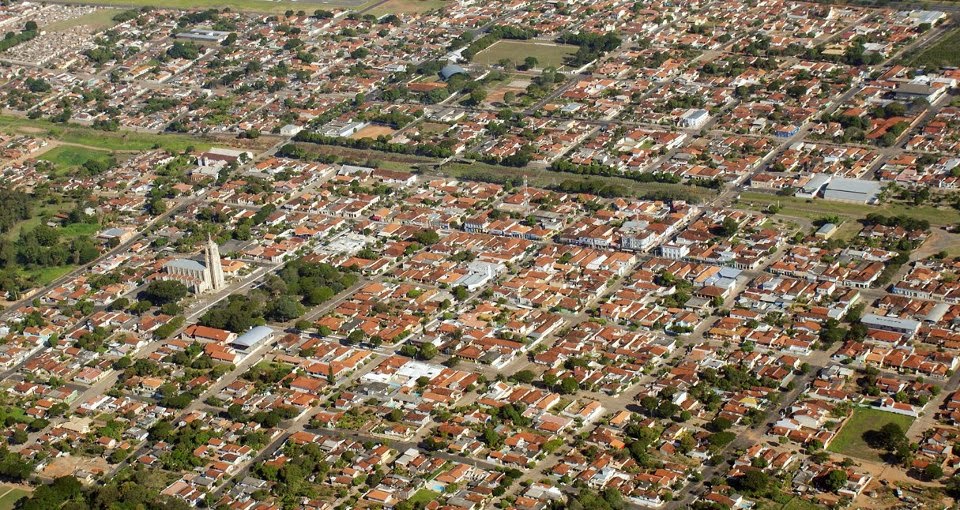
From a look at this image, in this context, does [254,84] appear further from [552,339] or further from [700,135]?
[552,339]

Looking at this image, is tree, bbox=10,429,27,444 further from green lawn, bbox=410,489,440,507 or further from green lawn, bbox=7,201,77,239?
green lawn, bbox=7,201,77,239

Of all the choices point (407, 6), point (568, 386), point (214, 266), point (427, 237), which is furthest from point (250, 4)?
point (568, 386)

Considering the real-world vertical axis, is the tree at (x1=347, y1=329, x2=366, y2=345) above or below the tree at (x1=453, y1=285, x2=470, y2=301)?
above

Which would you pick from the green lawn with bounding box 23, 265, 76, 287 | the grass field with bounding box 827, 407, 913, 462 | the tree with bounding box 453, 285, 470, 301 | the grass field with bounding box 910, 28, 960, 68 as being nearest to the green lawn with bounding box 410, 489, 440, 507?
the grass field with bounding box 827, 407, 913, 462

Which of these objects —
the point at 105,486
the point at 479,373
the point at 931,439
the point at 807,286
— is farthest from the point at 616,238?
the point at 105,486

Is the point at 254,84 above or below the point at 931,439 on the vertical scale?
below
